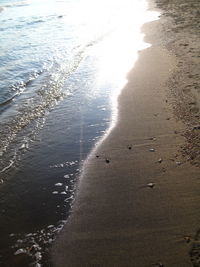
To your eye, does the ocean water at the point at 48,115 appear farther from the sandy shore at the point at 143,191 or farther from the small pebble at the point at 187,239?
the small pebble at the point at 187,239

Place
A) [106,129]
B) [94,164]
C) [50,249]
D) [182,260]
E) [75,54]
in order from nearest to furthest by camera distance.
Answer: [182,260], [50,249], [94,164], [106,129], [75,54]

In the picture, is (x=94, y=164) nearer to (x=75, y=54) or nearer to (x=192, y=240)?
(x=192, y=240)

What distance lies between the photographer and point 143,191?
5191 millimetres

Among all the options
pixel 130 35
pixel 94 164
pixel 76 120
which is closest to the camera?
pixel 94 164

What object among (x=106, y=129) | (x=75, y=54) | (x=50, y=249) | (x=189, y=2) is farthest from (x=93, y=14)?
(x=50, y=249)

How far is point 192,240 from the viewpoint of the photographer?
163 inches

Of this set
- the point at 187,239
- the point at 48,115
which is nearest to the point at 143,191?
the point at 187,239

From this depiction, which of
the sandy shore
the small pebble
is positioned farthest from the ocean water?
the small pebble

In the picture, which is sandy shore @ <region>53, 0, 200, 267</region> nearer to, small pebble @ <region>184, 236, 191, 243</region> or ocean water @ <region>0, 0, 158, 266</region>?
small pebble @ <region>184, 236, 191, 243</region>

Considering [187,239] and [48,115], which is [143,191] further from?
[48,115]

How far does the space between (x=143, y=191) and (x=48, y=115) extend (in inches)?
164

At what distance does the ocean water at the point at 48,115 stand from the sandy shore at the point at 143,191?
357mm

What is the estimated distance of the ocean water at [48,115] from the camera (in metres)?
4.93

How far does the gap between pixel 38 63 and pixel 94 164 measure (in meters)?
8.03
